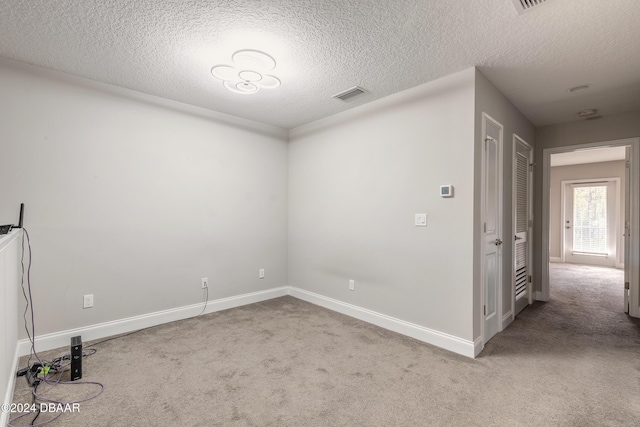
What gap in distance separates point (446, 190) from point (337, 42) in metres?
1.61

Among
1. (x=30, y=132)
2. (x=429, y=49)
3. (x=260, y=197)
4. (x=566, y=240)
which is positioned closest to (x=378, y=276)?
(x=260, y=197)

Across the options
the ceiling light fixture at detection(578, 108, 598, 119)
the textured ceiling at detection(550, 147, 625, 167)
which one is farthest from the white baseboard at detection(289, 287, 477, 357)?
the textured ceiling at detection(550, 147, 625, 167)

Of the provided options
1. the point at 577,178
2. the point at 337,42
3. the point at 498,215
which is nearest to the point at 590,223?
the point at 577,178

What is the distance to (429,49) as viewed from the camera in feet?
7.66

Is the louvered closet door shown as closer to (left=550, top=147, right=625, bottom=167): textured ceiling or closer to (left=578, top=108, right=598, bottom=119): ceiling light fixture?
(left=578, top=108, right=598, bottom=119): ceiling light fixture

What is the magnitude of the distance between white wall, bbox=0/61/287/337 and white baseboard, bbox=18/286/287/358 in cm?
6

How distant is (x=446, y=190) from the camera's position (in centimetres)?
277

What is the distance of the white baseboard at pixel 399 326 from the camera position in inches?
104

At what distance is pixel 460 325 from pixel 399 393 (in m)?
0.99

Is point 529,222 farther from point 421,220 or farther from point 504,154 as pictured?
point 421,220

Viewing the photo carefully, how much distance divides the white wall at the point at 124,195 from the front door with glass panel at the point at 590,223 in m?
8.07

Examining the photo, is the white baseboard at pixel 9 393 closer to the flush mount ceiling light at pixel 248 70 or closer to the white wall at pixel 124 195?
the white wall at pixel 124 195

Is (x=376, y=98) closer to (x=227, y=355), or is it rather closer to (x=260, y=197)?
(x=260, y=197)

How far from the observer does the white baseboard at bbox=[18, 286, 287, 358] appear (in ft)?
8.76
